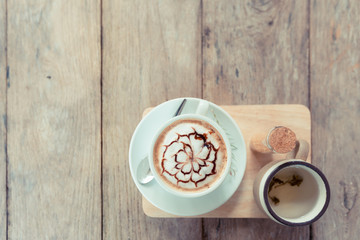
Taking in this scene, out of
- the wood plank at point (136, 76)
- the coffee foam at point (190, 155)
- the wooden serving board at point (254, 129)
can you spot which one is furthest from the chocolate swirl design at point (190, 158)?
the wood plank at point (136, 76)

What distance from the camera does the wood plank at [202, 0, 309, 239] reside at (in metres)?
0.84

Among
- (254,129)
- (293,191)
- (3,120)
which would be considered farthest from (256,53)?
(3,120)

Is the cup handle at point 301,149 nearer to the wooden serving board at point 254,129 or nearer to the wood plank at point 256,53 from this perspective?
the wooden serving board at point 254,129

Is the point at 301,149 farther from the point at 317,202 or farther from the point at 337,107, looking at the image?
the point at 337,107

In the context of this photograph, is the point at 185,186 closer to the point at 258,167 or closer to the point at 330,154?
the point at 258,167

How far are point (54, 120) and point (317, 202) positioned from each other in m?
0.67

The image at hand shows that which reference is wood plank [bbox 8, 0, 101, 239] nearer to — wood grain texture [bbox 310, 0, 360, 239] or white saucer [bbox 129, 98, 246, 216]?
white saucer [bbox 129, 98, 246, 216]

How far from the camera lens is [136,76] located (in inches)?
33.7

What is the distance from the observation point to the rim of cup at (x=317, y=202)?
23.6 inches

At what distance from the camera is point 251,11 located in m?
0.85

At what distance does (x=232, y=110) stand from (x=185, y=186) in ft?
0.63

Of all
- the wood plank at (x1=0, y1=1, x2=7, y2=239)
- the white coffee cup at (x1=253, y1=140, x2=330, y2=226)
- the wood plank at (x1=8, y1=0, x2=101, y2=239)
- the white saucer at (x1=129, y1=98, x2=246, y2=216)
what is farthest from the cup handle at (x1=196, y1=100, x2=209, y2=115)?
the wood plank at (x1=0, y1=1, x2=7, y2=239)

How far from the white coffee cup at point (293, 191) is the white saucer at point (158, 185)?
0.06m

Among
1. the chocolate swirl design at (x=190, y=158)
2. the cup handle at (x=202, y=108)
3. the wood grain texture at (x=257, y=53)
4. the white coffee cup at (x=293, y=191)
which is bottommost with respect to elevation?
the white coffee cup at (x=293, y=191)
